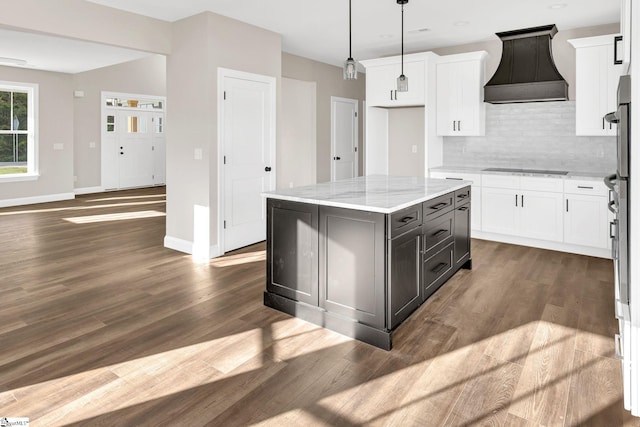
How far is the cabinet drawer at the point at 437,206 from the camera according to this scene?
3.26m

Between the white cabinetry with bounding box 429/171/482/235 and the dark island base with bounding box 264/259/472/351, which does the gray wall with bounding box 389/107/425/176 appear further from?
the dark island base with bounding box 264/259/472/351

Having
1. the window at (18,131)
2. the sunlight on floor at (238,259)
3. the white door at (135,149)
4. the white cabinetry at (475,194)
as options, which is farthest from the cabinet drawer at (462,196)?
the white door at (135,149)

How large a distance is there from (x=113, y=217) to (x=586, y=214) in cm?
676

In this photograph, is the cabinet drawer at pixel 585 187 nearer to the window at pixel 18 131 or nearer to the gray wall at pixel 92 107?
the gray wall at pixel 92 107

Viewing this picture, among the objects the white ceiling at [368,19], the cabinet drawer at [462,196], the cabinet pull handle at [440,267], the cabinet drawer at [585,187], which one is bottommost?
the cabinet pull handle at [440,267]

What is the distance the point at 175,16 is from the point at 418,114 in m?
3.73

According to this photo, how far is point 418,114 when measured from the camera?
6.78 metres

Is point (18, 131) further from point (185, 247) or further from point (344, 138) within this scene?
point (344, 138)

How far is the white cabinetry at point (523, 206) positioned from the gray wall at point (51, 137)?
26.6 feet

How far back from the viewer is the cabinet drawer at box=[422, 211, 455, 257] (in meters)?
3.31

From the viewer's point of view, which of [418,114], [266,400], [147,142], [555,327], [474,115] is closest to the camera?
[266,400]

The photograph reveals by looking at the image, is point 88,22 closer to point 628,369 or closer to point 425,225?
point 425,225

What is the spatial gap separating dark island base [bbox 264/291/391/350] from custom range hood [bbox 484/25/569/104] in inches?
150

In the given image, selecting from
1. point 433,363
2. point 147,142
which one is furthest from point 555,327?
point 147,142
